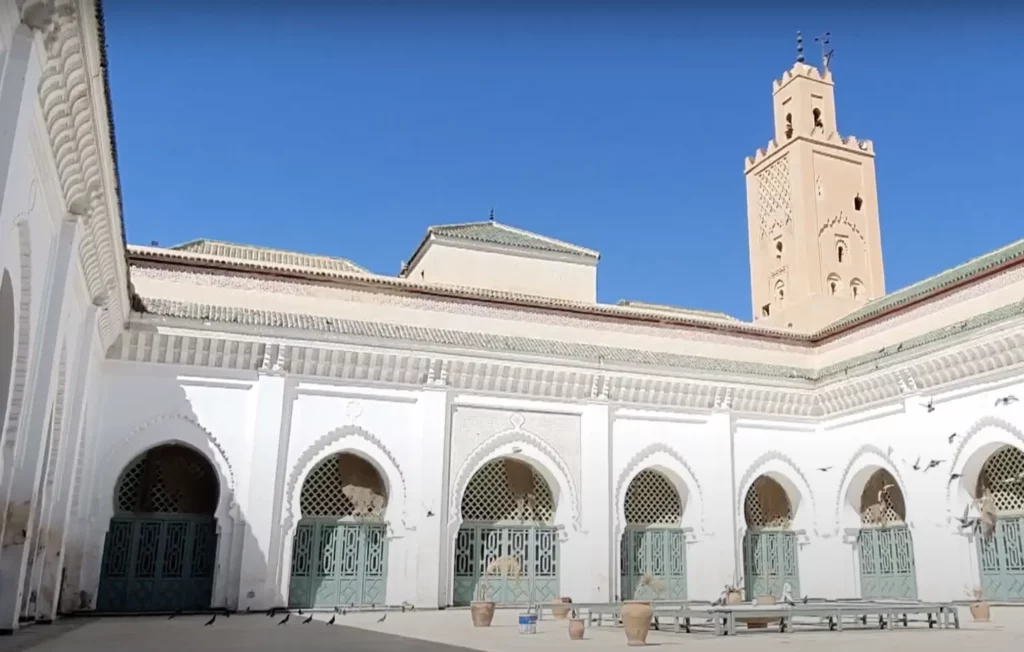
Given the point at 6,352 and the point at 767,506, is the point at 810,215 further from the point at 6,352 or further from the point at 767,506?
the point at 6,352

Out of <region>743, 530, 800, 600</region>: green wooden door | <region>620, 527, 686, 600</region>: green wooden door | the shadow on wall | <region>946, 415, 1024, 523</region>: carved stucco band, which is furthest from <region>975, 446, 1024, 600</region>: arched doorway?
the shadow on wall

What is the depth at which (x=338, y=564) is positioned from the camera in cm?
988

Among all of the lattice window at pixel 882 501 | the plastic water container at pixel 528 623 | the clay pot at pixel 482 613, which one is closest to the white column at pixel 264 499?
the clay pot at pixel 482 613

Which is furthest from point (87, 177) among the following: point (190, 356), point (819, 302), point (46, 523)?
point (819, 302)

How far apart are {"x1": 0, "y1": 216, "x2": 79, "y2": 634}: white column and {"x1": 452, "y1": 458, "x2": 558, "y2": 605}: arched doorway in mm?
5259

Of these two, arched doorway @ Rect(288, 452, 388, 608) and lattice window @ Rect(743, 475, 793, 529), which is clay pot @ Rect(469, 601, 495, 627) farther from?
lattice window @ Rect(743, 475, 793, 529)

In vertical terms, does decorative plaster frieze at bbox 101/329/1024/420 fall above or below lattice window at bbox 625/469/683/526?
above

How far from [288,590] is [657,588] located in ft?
14.9

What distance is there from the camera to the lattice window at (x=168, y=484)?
946 centimetres

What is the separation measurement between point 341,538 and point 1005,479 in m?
7.41

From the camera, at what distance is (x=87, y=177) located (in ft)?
19.0

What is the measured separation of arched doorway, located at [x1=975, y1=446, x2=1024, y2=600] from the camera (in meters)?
9.58

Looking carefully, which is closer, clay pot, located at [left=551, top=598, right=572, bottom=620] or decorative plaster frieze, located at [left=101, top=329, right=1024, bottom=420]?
clay pot, located at [left=551, top=598, right=572, bottom=620]

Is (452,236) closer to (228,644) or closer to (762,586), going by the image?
(762,586)
